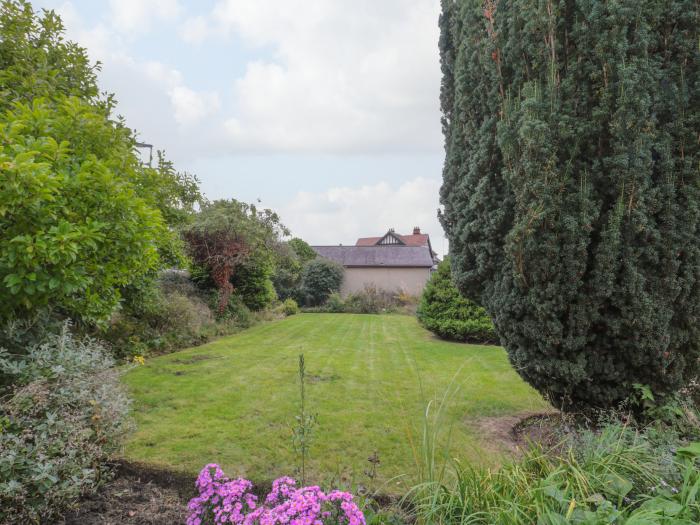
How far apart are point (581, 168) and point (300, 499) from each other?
124 inches

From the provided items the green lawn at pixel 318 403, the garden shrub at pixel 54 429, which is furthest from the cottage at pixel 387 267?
the garden shrub at pixel 54 429

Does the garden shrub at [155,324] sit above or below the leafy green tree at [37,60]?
below

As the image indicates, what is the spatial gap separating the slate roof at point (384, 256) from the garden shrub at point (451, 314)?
14521 mm

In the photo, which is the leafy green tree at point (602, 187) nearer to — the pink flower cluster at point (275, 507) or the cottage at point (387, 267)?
the pink flower cluster at point (275, 507)

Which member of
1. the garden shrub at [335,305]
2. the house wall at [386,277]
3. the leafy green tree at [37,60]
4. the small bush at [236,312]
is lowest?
the garden shrub at [335,305]

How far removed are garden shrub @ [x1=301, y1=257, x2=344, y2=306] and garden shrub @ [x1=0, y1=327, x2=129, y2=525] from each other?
18.0 meters

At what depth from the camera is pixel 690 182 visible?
289 cm

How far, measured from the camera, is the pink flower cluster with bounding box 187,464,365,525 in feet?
5.47

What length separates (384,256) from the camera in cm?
2664

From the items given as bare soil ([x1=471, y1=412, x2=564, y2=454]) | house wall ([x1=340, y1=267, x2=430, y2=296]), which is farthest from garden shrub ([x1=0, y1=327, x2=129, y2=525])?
house wall ([x1=340, y1=267, x2=430, y2=296])

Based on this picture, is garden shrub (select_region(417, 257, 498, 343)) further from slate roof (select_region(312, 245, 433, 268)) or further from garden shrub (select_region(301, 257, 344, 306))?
slate roof (select_region(312, 245, 433, 268))

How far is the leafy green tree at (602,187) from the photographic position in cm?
279

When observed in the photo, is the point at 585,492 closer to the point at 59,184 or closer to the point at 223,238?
the point at 59,184

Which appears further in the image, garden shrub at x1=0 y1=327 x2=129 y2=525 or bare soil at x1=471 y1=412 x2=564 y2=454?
bare soil at x1=471 y1=412 x2=564 y2=454
